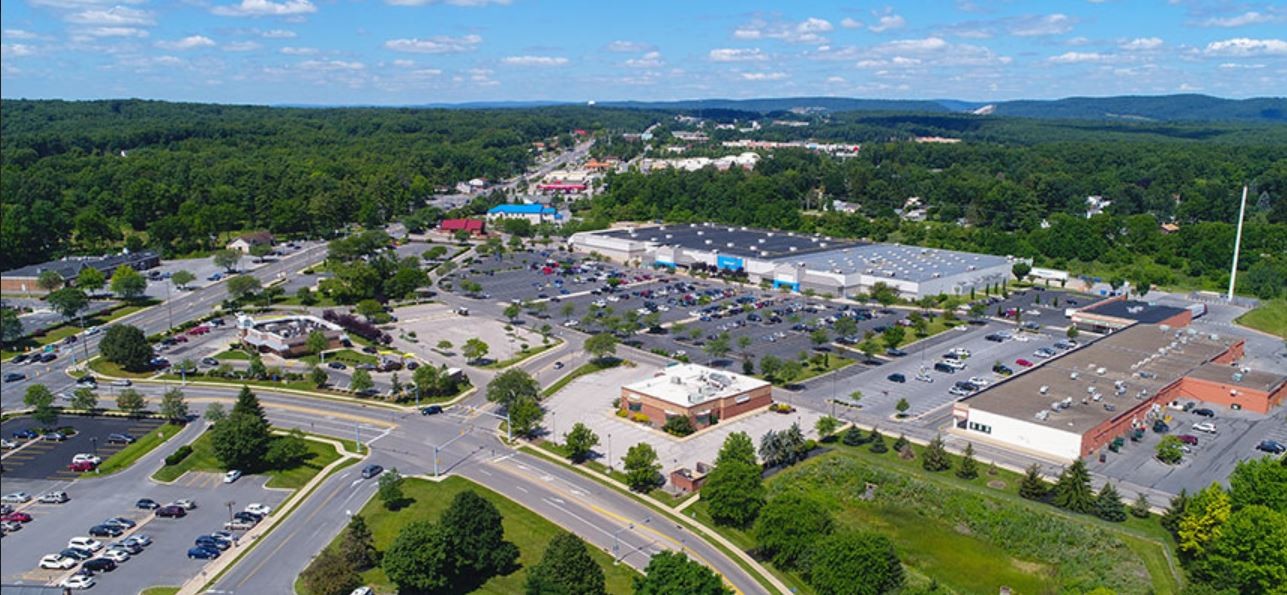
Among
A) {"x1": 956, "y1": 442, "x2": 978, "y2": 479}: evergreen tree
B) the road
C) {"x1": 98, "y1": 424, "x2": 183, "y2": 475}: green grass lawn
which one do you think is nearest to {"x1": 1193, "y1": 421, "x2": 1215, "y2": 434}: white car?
{"x1": 956, "y1": 442, "x2": 978, "y2": 479}: evergreen tree

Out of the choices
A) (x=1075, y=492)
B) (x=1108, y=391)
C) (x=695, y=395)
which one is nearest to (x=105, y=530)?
(x=695, y=395)

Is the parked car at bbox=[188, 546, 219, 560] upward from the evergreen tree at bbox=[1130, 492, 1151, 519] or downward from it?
upward

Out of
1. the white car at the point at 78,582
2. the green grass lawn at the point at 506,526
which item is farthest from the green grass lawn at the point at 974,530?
the white car at the point at 78,582

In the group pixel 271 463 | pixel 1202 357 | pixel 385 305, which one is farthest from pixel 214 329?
pixel 1202 357

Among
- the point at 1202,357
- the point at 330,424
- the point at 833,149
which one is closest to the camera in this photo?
the point at 330,424

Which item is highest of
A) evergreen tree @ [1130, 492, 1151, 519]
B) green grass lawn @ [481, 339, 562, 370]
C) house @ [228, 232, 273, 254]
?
house @ [228, 232, 273, 254]

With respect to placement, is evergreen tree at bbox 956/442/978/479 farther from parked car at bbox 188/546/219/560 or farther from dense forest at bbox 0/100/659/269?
dense forest at bbox 0/100/659/269

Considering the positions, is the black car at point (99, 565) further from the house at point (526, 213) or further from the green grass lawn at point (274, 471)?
the house at point (526, 213)

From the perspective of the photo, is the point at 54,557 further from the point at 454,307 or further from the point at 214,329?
the point at 454,307
